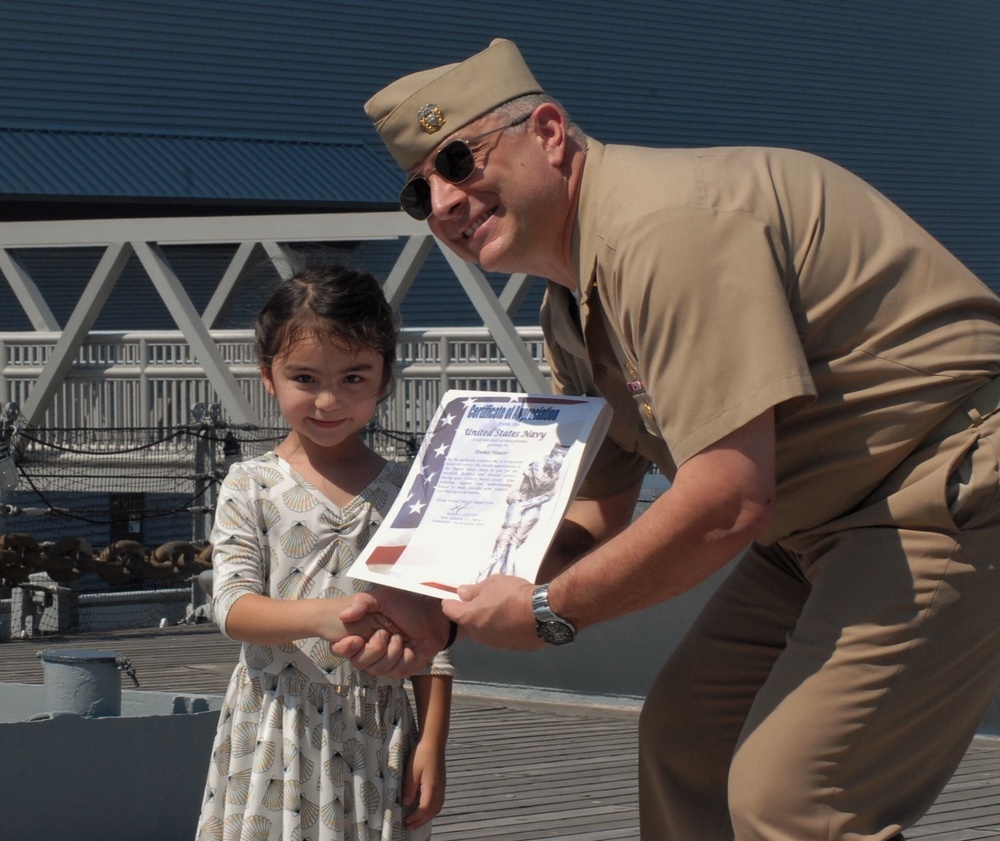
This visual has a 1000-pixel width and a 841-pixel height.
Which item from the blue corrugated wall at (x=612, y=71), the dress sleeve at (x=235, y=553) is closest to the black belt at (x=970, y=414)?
the dress sleeve at (x=235, y=553)

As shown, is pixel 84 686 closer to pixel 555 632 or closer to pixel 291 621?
pixel 291 621

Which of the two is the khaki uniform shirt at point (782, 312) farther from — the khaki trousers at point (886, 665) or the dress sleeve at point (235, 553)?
the dress sleeve at point (235, 553)

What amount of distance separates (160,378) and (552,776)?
826 cm

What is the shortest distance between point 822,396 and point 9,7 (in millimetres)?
21600

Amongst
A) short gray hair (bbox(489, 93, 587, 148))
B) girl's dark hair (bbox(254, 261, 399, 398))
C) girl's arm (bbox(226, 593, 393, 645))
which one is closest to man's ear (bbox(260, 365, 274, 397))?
girl's dark hair (bbox(254, 261, 399, 398))

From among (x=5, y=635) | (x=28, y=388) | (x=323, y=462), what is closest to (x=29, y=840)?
(x=323, y=462)

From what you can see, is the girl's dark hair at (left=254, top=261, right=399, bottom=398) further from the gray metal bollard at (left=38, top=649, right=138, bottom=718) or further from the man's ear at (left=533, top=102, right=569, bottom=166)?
the gray metal bollard at (left=38, top=649, right=138, bottom=718)

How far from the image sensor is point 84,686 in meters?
4.44

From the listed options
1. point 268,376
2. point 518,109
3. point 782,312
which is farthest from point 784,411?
point 268,376

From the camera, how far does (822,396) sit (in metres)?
2.75

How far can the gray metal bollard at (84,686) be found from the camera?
4434mm

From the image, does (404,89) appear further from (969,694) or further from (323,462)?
(969,694)

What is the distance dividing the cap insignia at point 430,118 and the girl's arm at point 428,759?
40.6 inches

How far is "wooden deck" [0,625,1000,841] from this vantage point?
17.5 ft
